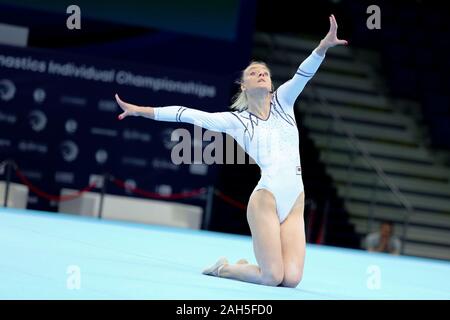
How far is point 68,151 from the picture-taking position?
53.8 ft

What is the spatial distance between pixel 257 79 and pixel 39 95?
8717 mm

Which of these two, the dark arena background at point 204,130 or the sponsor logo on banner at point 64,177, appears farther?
the sponsor logo on banner at point 64,177

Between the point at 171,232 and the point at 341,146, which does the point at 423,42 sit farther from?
the point at 171,232

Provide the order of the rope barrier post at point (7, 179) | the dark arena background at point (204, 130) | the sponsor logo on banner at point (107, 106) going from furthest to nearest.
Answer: the sponsor logo on banner at point (107, 106) < the dark arena background at point (204, 130) < the rope barrier post at point (7, 179)

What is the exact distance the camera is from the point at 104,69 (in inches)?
648

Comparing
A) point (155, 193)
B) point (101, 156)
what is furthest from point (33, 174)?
point (155, 193)

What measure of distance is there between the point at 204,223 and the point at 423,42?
6.31 m

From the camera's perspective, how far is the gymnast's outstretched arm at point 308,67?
782 centimetres

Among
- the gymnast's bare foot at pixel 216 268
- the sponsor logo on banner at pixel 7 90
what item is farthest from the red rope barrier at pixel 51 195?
the gymnast's bare foot at pixel 216 268

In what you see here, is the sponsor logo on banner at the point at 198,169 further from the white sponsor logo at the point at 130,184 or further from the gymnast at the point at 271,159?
the gymnast at the point at 271,159

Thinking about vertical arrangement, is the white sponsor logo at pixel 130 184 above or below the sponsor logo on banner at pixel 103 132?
below

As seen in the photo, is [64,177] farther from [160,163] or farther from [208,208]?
[208,208]

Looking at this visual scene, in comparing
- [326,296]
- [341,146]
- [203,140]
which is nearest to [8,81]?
[203,140]

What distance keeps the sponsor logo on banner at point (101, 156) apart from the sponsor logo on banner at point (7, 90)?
161 cm
